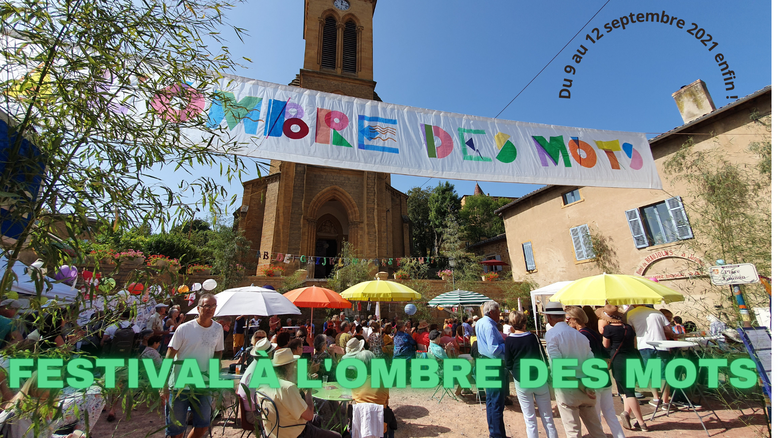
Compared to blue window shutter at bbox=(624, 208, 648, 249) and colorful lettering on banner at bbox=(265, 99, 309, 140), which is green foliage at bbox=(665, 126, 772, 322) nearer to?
blue window shutter at bbox=(624, 208, 648, 249)

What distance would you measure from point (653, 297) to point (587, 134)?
278cm

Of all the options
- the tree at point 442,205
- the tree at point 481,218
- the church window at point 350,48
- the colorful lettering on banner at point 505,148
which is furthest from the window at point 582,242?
the tree at point 481,218

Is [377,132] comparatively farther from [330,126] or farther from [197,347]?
[197,347]

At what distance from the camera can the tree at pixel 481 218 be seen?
31.2 metres

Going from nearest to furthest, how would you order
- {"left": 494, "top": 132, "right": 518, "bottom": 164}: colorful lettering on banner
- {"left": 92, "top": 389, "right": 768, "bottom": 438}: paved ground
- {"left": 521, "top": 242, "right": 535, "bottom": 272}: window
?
{"left": 92, "top": 389, "right": 768, "bottom": 438}: paved ground, {"left": 494, "top": 132, "right": 518, "bottom": 164}: colorful lettering on banner, {"left": 521, "top": 242, "right": 535, "bottom": 272}: window

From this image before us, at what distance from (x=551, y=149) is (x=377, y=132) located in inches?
114

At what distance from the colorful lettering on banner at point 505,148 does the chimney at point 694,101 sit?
433 inches

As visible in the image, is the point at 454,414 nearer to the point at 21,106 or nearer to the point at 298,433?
the point at 298,433

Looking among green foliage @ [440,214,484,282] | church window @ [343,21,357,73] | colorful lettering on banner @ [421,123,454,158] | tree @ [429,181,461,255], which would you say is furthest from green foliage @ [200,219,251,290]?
tree @ [429,181,461,255]

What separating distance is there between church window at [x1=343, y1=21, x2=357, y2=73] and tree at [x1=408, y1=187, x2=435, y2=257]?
1357 cm

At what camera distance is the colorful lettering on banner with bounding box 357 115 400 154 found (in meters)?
4.74

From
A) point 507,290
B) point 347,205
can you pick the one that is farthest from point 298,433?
point 347,205

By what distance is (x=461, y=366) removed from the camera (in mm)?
5418

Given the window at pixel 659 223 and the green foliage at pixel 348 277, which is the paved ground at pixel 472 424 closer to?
the window at pixel 659 223
